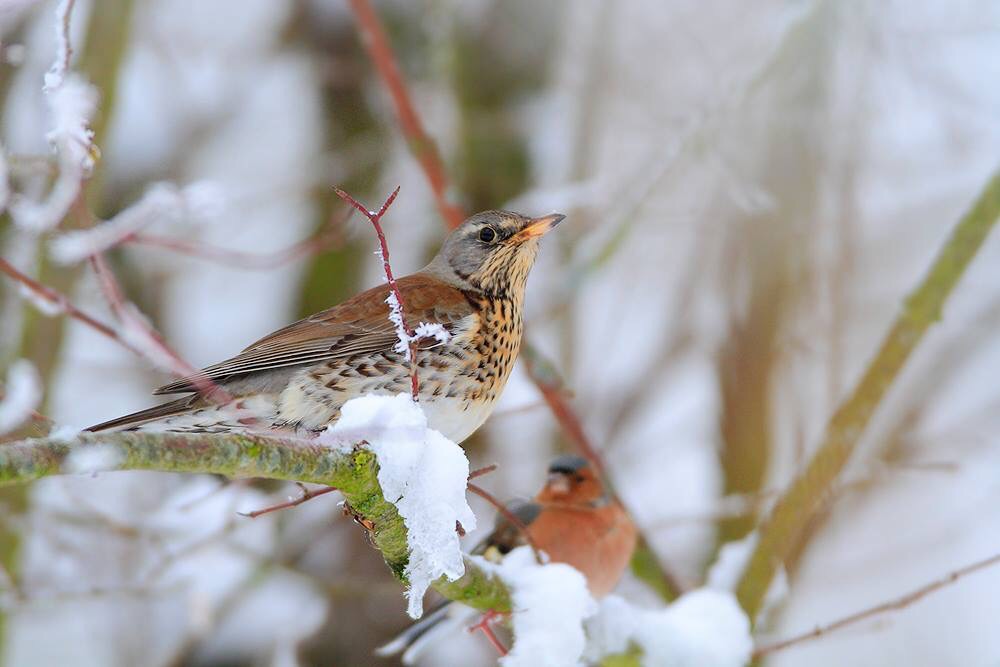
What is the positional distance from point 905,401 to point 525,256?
4.05 meters

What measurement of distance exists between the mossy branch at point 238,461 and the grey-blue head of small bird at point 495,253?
1701 millimetres

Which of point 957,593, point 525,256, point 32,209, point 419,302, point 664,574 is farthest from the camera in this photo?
point 957,593

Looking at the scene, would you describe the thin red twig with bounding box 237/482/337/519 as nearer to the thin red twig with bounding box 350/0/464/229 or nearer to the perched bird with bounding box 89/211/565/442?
the perched bird with bounding box 89/211/565/442

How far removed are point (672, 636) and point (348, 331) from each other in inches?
63.3

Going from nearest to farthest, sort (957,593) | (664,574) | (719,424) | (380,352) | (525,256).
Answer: (380,352) → (525,256) → (664,574) → (719,424) → (957,593)

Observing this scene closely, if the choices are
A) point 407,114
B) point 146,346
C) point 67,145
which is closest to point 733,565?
point 407,114

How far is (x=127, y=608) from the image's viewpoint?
7371mm

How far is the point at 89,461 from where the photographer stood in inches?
78.3

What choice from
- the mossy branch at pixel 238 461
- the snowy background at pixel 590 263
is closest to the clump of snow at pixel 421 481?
the mossy branch at pixel 238 461

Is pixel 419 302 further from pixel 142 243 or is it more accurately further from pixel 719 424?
pixel 719 424

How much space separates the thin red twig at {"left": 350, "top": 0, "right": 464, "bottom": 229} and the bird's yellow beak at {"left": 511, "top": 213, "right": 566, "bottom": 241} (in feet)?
2.53

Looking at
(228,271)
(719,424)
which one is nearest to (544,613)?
(719,424)

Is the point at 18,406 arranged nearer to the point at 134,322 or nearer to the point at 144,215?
the point at 134,322

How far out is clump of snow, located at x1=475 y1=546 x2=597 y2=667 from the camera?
10.5ft
